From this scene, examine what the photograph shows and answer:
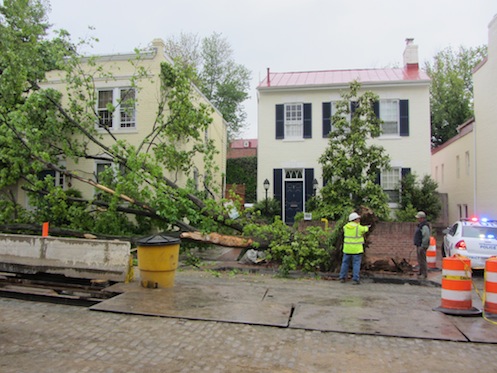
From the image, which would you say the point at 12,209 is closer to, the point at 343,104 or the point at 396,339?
the point at 343,104

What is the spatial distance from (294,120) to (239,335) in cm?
1529

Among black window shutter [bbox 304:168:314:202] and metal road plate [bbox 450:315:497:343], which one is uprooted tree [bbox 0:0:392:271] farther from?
metal road plate [bbox 450:315:497:343]

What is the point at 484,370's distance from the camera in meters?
4.30

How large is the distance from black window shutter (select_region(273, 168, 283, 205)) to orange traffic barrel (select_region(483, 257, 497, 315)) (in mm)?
12861

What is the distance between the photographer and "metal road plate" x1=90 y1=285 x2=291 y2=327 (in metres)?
5.99

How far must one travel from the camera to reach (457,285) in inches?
260

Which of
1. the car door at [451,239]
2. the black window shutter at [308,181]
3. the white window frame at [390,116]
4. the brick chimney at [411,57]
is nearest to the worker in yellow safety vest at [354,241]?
the car door at [451,239]

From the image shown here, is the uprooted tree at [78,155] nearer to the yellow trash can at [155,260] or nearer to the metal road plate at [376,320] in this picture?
the yellow trash can at [155,260]

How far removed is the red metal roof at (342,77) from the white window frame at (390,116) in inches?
38.2

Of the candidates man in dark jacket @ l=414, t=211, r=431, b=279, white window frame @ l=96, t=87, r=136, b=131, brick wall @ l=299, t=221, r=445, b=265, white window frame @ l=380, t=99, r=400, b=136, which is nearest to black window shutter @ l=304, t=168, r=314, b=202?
white window frame @ l=380, t=99, r=400, b=136

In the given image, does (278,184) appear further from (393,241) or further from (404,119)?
(404,119)

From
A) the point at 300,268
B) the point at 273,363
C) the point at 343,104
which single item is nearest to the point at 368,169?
the point at 343,104

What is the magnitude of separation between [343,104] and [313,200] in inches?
158

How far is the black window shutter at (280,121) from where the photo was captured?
64.1ft
